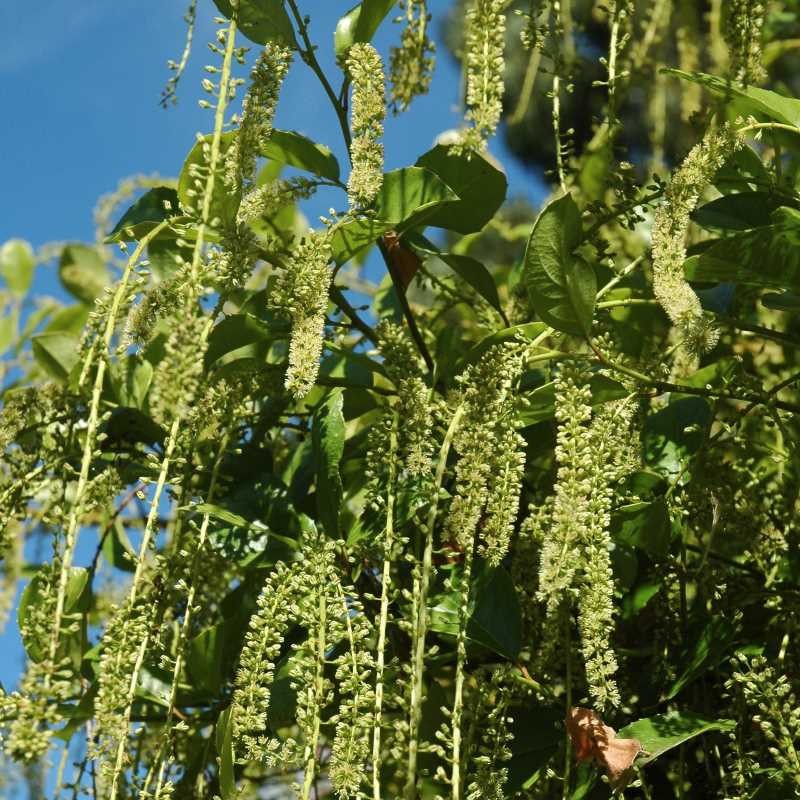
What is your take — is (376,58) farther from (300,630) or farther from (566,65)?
(300,630)

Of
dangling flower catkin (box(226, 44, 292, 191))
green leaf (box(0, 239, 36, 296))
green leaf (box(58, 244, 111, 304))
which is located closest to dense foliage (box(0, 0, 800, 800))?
dangling flower catkin (box(226, 44, 292, 191))

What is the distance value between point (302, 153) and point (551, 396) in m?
0.32

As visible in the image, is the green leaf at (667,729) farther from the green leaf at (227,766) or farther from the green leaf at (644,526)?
the green leaf at (227,766)

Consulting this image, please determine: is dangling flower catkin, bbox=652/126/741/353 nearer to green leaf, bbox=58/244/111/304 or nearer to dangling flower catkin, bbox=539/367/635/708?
dangling flower catkin, bbox=539/367/635/708

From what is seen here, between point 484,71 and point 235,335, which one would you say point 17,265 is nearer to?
point 235,335

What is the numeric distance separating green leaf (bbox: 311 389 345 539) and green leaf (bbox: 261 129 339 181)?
0.22 meters

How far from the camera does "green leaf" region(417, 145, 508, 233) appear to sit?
38.5 inches

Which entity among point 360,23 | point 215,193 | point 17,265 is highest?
point 17,265

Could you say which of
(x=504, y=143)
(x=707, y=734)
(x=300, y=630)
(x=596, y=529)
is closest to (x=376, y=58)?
(x=596, y=529)

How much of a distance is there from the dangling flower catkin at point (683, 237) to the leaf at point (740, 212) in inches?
4.8

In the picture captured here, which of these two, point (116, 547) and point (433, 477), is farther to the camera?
point (116, 547)

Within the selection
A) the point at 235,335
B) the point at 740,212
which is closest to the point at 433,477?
the point at 235,335

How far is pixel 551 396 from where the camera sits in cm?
91

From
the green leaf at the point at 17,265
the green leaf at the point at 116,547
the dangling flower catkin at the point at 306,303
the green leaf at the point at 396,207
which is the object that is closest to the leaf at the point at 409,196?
the green leaf at the point at 396,207
